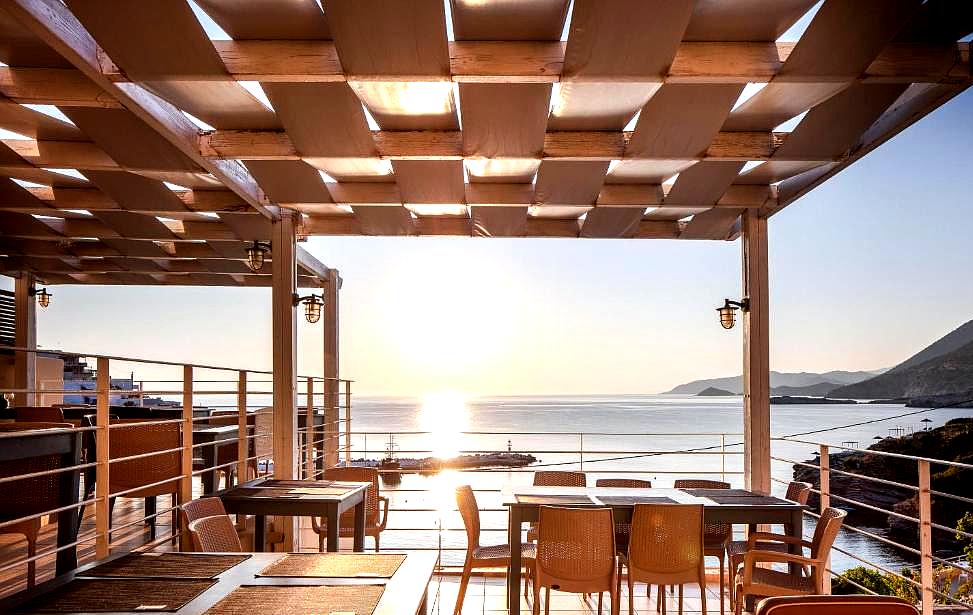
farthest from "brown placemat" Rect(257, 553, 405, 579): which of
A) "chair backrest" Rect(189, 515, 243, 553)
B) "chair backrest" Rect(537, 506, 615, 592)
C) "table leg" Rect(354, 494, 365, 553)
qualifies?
"table leg" Rect(354, 494, 365, 553)

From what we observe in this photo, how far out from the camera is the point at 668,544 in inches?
167

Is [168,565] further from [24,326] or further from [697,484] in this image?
[24,326]

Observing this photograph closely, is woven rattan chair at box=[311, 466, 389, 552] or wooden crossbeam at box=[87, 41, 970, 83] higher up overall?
wooden crossbeam at box=[87, 41, 970, 83]

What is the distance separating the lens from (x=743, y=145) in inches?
179

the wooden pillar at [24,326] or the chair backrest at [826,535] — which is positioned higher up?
the wooden pillar at [24,326]

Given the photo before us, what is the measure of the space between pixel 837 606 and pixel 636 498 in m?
2.82

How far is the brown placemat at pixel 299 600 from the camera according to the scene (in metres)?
2.18

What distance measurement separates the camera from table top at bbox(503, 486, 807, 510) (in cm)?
449

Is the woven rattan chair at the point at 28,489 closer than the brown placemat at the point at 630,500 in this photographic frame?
Yes

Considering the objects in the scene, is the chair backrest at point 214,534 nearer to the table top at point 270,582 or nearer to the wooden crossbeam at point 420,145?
the table top at point 270,582

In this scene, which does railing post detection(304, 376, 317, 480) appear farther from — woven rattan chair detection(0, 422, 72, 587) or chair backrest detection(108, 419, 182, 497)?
woven rattan chair detection(0, 422, 72, 587)

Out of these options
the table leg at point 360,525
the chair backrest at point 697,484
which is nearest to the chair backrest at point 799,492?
the chair backrest at point 697,484

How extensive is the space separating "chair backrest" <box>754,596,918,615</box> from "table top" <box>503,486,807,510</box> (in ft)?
7.92

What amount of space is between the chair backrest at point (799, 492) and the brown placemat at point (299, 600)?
137 inches
